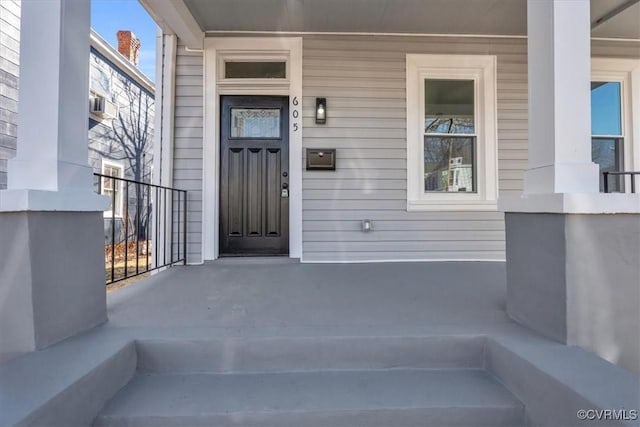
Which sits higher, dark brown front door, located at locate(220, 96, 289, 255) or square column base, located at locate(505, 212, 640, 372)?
dark brown front door, located at locate(220, 96, 289, 255)

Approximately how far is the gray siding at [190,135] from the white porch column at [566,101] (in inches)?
128

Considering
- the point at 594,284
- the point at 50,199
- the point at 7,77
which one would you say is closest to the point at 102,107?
the point at 7,77

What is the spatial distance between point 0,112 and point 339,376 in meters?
4.59

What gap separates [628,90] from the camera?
4148 millimetres

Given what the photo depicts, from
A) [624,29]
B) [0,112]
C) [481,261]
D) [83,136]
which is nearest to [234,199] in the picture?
[83,136]

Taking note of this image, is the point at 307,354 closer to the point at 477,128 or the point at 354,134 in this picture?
the point at 354,134

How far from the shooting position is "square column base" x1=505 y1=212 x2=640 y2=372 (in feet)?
5.16

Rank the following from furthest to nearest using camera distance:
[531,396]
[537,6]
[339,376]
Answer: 1. [537,6]
2. [339,376]
3. [531,396]

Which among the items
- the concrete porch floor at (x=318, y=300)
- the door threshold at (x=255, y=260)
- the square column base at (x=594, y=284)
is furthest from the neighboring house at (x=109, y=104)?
the square column base at (x=594, y=284)

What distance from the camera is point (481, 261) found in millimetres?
3965

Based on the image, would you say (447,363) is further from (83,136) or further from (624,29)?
(624,29)

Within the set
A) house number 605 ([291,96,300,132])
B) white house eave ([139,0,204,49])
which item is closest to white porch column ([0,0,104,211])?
white house eave ([139,0,204,49])

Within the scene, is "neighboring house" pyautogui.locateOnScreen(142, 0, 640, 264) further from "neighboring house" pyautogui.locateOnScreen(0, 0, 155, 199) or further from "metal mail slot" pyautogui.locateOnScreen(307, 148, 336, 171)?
"neighboring house" pyautogui.locateOnScreen(0, 0, 155, 199)

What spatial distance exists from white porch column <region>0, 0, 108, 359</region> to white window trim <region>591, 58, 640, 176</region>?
206 inches
